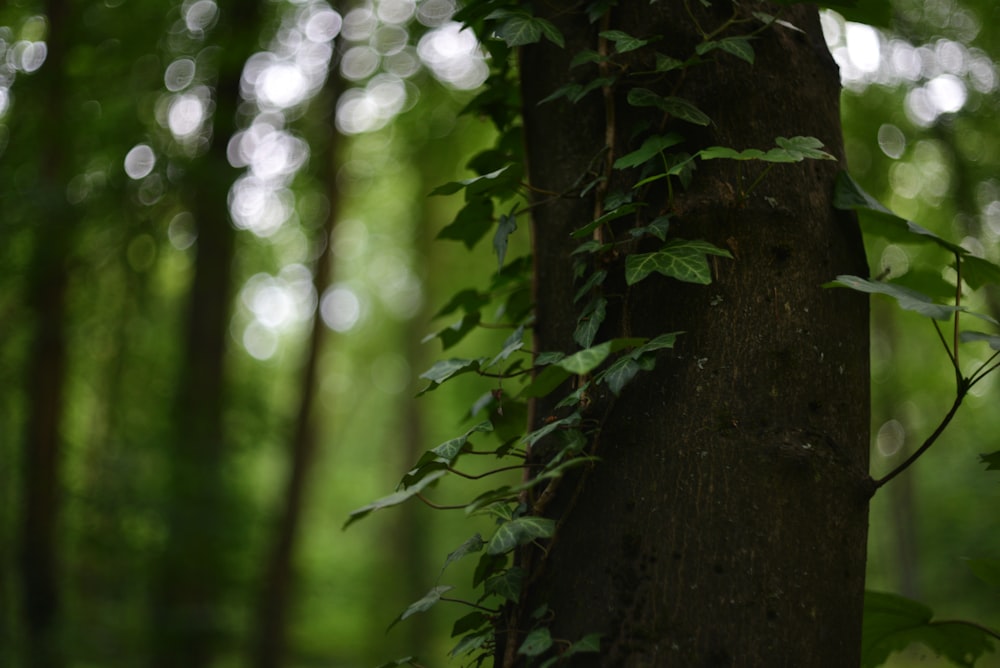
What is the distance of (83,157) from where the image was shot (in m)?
4.93

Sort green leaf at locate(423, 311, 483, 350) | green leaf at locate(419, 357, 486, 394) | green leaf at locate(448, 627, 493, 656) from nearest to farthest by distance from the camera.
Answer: green leaf at locate(448, 627, 493, 656)
green leaf at locate(419, 357, 486, 394)
green leaf at locate(423, 311, 483, 350)

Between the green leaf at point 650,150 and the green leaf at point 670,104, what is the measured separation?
0.11 feet

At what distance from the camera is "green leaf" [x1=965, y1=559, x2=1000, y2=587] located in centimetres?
147

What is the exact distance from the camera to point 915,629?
1529 mm

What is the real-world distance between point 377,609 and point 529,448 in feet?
37.8

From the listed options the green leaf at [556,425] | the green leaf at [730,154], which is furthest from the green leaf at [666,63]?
the green leaf at [556,425]

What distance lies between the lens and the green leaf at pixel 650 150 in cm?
119

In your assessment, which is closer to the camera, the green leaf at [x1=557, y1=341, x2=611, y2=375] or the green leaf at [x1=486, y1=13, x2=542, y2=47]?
the green leaf at [x1=557, y1=341, x2=611, y2=375]

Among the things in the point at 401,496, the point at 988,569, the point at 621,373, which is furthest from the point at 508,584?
the point at 988,569

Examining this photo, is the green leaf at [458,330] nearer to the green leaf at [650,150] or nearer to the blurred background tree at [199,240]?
the green leaf at [650,150]

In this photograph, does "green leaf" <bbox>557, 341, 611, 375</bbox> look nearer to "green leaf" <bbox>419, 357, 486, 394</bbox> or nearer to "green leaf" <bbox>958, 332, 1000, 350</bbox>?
"green leaf" <bbox>419, 357, 486, 394</bbox>

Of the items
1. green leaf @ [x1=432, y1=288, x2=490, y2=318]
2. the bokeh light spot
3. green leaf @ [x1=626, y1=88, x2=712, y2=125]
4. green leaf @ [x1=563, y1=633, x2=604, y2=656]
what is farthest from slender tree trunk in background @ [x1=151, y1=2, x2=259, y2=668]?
green leaf @ [x1=563, y1=633, x2=604, y2=656]

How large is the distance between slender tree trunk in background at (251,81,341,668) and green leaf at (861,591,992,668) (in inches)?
233

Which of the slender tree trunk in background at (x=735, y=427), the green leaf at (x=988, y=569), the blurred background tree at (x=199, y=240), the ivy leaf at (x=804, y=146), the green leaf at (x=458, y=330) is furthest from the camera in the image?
the blurred background tree at (x=199, y=240)
